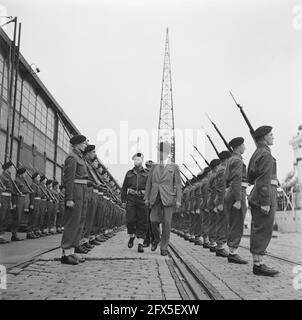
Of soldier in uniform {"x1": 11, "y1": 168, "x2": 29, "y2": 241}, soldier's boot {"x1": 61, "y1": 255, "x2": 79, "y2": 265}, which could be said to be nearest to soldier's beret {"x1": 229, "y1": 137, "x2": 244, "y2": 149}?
soldier's boot {"x1": 61, "y1": 255, "x2": 79, "y2": 265}

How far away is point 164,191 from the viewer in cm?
767

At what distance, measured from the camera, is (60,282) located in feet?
15.1

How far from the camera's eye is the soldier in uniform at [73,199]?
20.2 ft

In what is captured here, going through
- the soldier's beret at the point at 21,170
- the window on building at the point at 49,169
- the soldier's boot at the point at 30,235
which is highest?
the window on building at the point at 49,169

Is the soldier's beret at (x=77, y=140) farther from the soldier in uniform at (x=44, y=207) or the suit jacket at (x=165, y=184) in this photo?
the soldier in uniform at (x=44, y=207)

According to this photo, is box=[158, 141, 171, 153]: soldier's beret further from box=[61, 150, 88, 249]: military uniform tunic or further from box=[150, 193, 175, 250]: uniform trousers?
box=[61, 150, 88, 249]: military uniform tunic

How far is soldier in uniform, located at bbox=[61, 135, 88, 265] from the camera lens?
20.2ft

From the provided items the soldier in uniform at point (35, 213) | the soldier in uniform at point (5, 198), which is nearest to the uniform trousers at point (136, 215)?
the soldier in uniform at point (5, 198)

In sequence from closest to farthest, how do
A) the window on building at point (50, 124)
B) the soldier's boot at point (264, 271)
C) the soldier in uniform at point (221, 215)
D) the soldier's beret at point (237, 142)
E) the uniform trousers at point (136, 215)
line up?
1. the soldier's boot at point (264, 271)
2. the soldier's beret at point (237, 142)
3. the soldier in uniform at point (221, 215)
4. the uniform trousers at point (136, 215)
5. the window on building at point (50, 124)

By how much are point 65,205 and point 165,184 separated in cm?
207

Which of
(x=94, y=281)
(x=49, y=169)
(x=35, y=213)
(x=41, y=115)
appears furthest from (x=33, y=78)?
(x=94, y=281)

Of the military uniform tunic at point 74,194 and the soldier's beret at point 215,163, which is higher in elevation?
the soldier's beret at point 215,163

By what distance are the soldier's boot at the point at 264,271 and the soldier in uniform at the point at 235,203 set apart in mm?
1112
